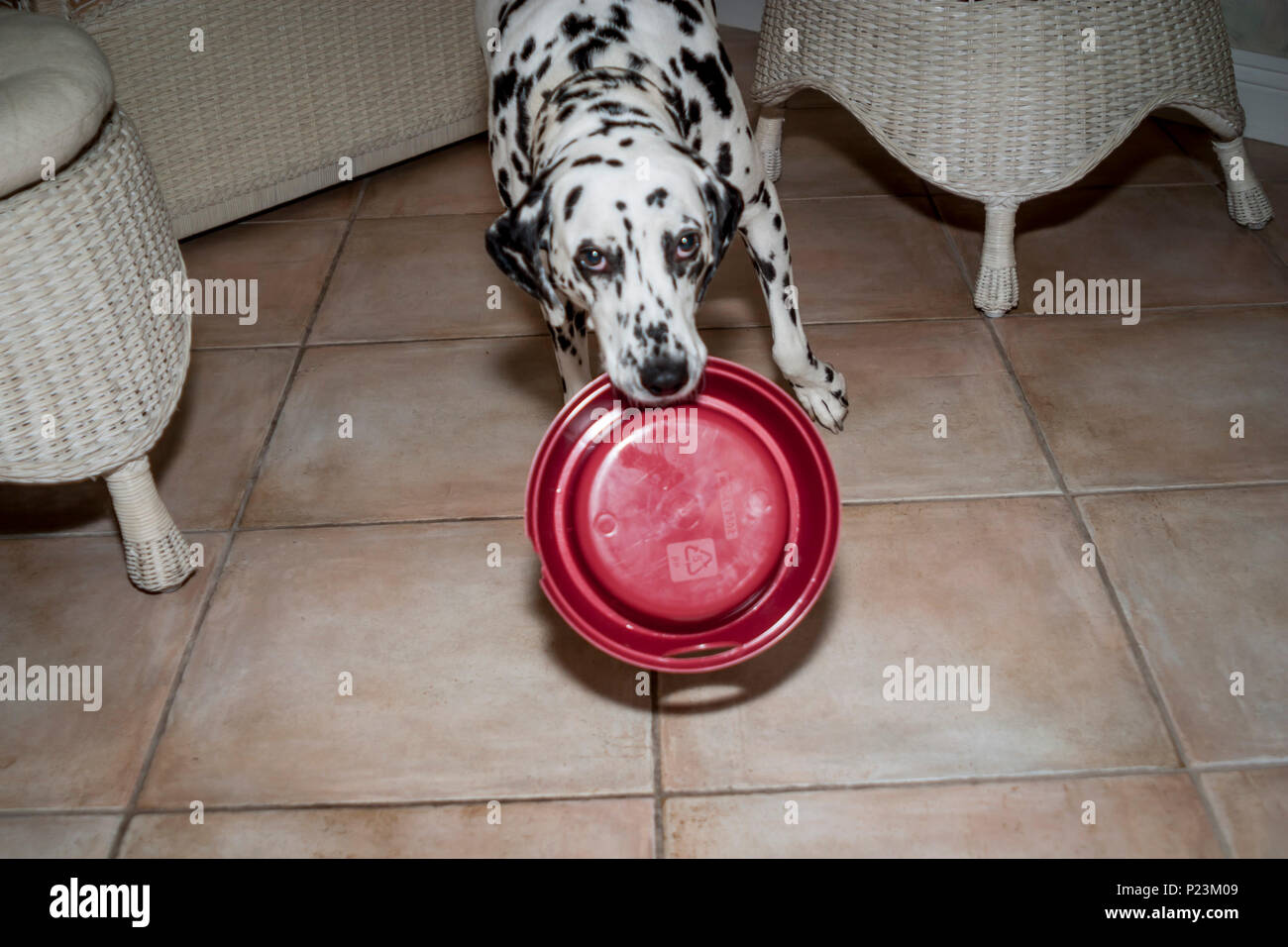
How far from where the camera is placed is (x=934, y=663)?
1.81 m

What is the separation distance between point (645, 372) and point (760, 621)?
0.41m

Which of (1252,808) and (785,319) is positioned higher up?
(785,319)

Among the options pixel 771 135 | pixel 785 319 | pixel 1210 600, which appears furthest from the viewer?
pixel 771 135

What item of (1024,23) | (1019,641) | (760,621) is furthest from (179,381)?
(1024,23)

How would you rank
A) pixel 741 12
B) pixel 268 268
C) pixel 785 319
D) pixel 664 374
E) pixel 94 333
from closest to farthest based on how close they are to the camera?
pixel 664 374, pixel 94 333, pixel 785 319, pixel 268 268, pixel 741 12

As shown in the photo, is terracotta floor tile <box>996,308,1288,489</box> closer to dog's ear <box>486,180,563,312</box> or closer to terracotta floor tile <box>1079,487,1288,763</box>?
terracotta floor tile <box>1079,487,1288,763</box>

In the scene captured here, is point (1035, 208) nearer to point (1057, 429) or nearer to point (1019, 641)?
point (1057, 429)

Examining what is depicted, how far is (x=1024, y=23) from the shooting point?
2301 mm

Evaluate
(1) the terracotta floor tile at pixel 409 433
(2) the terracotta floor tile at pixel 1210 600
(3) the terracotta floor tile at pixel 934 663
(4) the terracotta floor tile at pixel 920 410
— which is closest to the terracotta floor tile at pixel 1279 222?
(4) the terracotta floor tile at pixel 920 410

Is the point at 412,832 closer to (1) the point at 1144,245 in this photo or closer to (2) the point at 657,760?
(2) the point at 657,760

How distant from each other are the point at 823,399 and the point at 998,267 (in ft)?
2.02

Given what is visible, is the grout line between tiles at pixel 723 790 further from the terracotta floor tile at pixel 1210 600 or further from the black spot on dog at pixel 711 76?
the black spot on dog at pixel 711 76

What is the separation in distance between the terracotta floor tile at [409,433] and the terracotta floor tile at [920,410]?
497 millimetres

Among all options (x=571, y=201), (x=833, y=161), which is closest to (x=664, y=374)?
(x=571, y=201)
